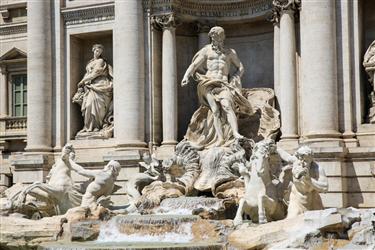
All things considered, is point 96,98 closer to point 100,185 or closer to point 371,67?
point 100,185

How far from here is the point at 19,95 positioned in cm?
2945

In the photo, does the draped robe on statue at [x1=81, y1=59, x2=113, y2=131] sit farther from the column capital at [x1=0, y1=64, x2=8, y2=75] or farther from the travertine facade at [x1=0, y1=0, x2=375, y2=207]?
the column capital at [x1=0, y1=64, x2=8, y2=75]

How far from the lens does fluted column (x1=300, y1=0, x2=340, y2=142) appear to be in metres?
21.7

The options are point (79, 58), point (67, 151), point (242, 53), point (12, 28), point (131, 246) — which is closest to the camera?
point (131, 246)

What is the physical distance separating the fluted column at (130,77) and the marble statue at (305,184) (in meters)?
8.15

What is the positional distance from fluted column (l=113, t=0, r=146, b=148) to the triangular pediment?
6.09 meters

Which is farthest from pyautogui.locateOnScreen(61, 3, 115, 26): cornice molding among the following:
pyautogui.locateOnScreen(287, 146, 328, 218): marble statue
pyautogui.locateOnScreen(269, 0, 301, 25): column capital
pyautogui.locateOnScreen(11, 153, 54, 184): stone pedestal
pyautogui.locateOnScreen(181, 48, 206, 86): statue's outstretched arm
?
pyautogui.locateOnScreen(287, 146, 328, 218): marble statue

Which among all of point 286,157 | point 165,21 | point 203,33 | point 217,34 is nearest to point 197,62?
point 217,34

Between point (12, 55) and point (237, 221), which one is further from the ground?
point (12, 55)

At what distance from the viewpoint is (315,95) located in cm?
2183

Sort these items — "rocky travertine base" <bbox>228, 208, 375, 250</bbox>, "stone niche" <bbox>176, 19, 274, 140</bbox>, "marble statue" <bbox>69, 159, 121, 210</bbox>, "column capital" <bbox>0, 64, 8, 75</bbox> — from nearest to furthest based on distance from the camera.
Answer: "rocky travertine base" <bbox>228, 208, 375, 250</bbox>
"marble statue" <bbox>69, 159, 121, 210</bbox>
"stone niche" <bbox>176, 19, 274, 140</bbox>
"column capital" <bbox>0, 64, 8, 75</bbox>

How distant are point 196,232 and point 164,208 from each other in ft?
9.10

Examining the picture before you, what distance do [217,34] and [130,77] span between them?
331 cm

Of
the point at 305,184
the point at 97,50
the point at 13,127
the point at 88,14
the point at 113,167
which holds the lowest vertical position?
the point at 305,184
